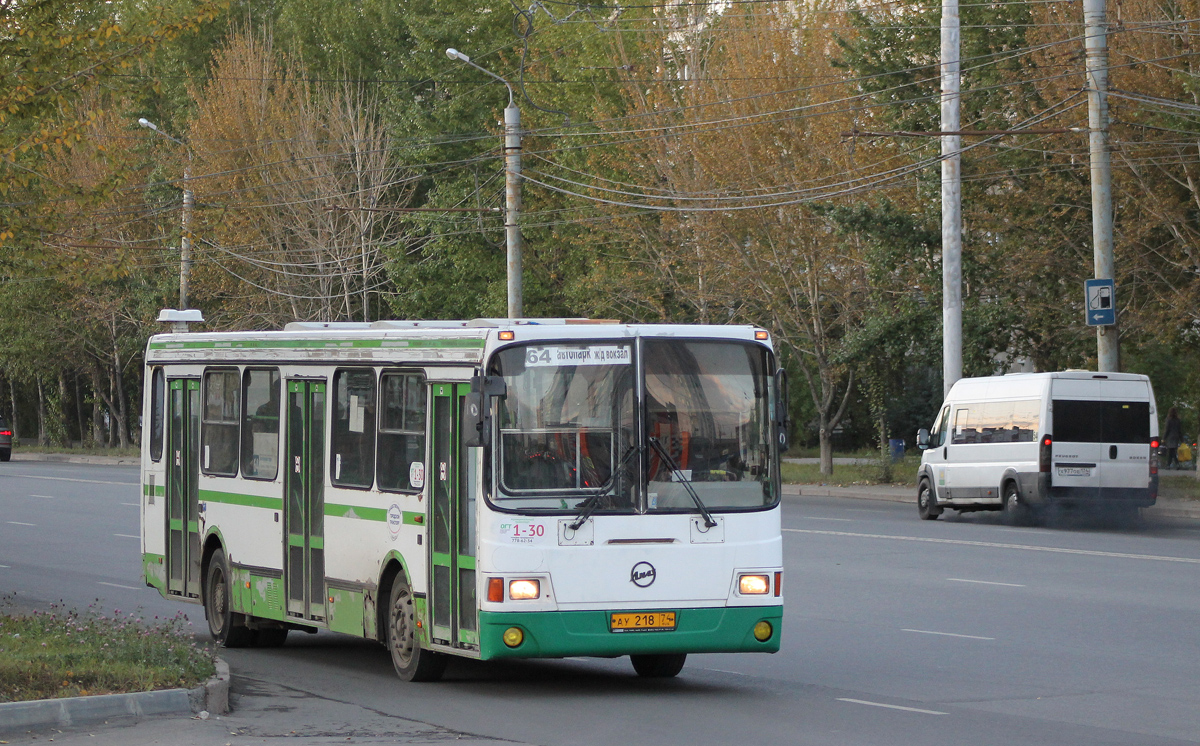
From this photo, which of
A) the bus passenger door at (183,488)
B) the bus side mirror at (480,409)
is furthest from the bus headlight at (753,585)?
the bus passenger door at (183,488)

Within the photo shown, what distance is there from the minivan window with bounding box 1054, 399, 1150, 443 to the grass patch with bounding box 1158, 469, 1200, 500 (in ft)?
10.3

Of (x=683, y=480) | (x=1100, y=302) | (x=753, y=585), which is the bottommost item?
(x=753, y=585)

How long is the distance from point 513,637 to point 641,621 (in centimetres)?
83

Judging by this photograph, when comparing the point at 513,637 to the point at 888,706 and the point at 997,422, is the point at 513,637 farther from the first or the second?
the point at 997,422

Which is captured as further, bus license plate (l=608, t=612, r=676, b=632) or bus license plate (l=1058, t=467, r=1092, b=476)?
bus license plate (l=1058, t=467, r=1092, b=476)

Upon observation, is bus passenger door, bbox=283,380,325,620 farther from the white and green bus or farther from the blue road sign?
the blue road sign

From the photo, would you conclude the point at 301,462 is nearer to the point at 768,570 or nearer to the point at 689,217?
the point at 768,570

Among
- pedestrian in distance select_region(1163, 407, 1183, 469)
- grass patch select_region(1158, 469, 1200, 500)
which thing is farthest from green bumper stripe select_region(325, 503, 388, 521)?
pedestrian in distance select_region(1163, 407, 1183, 469)

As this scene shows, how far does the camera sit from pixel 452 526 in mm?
10578

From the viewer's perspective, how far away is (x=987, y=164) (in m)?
32.5

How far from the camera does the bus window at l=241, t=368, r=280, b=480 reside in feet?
42.6

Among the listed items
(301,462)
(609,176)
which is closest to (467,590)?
(301,462)

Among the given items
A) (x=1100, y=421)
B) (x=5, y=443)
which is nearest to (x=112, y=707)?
(x=1100, y=421)

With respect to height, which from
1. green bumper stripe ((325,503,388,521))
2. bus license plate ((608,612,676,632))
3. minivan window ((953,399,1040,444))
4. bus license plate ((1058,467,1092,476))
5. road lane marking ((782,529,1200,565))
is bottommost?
road lane marking ((782,529,1200,565))
